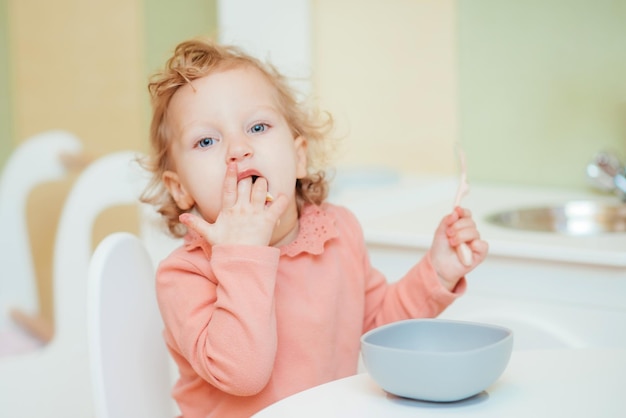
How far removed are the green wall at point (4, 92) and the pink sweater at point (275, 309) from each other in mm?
1814

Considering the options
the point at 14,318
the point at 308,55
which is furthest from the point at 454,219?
the point at 14,318

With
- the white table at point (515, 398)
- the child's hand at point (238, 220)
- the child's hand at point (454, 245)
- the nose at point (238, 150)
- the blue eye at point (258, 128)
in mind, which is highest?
the blue eye at point (258, 128)

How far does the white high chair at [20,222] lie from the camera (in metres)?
2.21

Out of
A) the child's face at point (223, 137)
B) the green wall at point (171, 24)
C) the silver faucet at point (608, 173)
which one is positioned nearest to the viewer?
the child's face at point (223, 137)

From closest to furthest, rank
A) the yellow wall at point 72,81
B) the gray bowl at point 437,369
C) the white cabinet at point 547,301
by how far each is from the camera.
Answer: the gray bowl at point 437,369 → the white cabinet at point 547,301 → the yellow wall at point 72,81

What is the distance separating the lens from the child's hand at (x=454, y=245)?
1249 mm

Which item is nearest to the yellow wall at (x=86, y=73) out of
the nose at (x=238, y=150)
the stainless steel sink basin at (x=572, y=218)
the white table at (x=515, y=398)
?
the stainless steel sink basin at (x=572, y=218)

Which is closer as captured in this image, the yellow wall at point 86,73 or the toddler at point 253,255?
the toddler at point 253,255

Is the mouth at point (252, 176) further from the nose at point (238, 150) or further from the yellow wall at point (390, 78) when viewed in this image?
the yellow wall at point (390, 78)

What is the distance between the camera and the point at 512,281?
1.67m

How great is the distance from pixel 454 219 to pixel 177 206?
15.0 inches

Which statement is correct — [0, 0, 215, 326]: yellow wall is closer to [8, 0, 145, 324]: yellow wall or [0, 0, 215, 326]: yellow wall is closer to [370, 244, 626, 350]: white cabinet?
[8, 0, 145, 324]: yellow wall

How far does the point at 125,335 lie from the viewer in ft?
4.02

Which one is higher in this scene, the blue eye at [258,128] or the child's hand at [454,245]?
the blue eye at [258,128]
